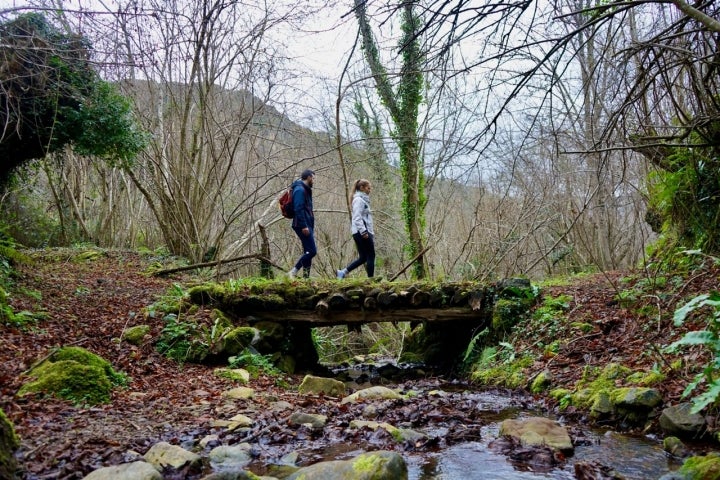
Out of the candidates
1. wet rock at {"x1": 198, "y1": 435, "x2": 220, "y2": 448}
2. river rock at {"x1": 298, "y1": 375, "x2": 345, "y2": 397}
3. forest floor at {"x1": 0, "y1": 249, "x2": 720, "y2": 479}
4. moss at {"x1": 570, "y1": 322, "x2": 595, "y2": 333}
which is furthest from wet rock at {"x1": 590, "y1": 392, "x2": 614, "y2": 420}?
wet rock at {"x1": 198, "y1": 435, "x2": 220, "y2": 448}

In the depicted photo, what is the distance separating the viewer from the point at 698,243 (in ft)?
21.4

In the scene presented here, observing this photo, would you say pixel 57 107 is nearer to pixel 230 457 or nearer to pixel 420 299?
pixel 420 299

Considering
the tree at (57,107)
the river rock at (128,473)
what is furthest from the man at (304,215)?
the river rock at (128,473)

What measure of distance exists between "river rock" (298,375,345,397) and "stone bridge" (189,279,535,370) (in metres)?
1.72

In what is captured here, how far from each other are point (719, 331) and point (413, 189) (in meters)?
10.2

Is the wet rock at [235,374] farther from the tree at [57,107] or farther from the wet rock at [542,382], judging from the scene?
the tree at [57,107]

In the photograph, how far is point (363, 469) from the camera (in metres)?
2.97

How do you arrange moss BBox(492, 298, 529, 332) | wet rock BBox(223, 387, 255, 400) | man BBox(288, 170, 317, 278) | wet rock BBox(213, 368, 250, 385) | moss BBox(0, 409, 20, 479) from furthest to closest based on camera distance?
man BBox(288, 170, 317, 278) → moss BBox(492, 298, 529, 332) → wet rock BBox(213, 368, 250, 385) → wet rock BBox(223, 387, 255, 400) → moss BBox(0, 409, 20, 479)

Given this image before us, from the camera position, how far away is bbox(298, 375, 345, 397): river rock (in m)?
5.84

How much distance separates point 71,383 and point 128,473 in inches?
73.2

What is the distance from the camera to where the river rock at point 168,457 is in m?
3.13

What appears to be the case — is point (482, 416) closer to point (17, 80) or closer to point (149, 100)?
point (17, 80)

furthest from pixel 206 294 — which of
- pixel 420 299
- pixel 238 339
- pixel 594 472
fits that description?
pixel 594 472

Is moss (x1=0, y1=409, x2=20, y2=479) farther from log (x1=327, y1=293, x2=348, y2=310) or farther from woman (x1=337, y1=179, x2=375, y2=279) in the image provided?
woman (x1=337, y1=179, x2=375, y2=279)
